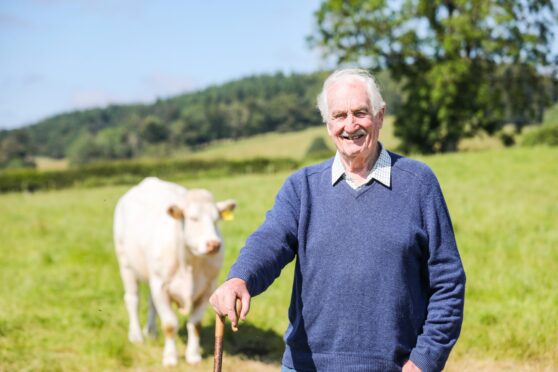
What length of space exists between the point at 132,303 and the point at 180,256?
1.40 meters

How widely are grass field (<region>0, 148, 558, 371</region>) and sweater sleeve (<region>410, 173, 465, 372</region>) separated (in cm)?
360

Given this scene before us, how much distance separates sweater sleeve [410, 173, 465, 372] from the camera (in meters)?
2.78

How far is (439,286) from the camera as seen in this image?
284cm

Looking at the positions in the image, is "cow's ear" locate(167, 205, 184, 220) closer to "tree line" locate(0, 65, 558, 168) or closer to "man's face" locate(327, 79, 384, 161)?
"man's face" locate(327, 79, 384, 161)

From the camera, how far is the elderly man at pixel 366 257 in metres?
2.80

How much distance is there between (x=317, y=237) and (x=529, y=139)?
39.0m

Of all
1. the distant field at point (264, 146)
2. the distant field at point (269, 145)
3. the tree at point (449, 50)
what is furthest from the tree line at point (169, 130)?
the tree at point (449, 50)

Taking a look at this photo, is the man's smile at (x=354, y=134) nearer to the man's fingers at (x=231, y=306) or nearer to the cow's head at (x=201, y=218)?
the man's fingers at (x=231, y=306)

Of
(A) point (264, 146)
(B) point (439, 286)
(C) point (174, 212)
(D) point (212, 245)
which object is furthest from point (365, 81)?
(A) point (264, 146)

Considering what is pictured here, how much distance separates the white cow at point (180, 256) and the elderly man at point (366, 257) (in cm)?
360

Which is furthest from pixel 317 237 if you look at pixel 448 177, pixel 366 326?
pixel 448 177

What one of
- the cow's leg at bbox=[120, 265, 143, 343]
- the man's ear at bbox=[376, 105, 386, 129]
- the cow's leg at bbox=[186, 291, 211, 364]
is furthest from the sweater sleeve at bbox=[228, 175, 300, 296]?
the cow's leg at bbox=[120, 265, 143, 343]

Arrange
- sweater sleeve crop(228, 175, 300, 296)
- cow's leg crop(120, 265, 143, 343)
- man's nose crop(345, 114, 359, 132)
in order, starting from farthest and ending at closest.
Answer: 1. cow's leg crop(120, 265, 143, 343)
2. man's nose crop(345, 114, 359, 132)
3. sweater sleeve crop(228, 175, 300, 296)

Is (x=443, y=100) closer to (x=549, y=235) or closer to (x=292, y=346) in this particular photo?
(x=549, y=235)
